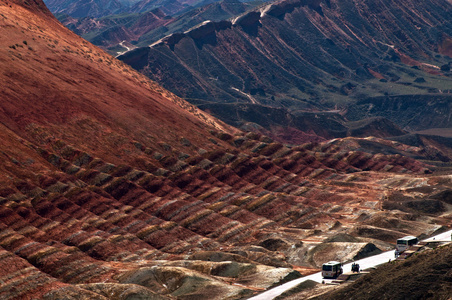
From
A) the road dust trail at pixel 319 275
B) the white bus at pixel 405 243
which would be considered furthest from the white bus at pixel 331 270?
the white bus at pixel 405 243

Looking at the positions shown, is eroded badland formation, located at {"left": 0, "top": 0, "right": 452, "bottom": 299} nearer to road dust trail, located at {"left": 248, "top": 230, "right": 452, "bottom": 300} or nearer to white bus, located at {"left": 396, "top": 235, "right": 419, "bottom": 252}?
road dust trail, located at {"left": 248, "top": 230, "right": 452, "bottom": 300}

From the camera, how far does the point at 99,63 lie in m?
195

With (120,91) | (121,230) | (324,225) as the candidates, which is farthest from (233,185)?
(120,91)

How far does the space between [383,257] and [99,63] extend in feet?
422

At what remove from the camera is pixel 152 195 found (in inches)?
4840

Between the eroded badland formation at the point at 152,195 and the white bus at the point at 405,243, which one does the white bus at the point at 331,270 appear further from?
the white bus at the point at 405,243

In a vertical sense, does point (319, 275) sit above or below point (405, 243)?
below

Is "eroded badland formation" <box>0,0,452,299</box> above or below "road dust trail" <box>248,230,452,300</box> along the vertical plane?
above

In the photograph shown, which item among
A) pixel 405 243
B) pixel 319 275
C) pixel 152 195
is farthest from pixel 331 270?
pixel 152 195

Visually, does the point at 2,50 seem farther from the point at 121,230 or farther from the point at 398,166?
the point at 398,166

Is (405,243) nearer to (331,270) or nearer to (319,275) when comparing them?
(319,275)

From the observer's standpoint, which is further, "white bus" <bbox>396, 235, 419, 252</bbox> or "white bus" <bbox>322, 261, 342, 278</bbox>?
"white bus" <bbox>396, 235, 419, 252</bbox>

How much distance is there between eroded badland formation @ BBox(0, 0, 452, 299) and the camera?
8406cm

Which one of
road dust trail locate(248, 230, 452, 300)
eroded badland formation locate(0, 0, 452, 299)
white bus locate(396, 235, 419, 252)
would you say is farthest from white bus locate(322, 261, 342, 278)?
white bus locate(396, 235, 419, 252)
